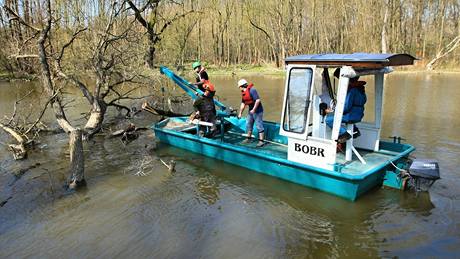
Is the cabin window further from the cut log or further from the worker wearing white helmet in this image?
the cut log

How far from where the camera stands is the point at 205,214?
6.52 m

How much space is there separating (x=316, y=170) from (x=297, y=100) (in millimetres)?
1414

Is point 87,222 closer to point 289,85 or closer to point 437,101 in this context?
point 289,85

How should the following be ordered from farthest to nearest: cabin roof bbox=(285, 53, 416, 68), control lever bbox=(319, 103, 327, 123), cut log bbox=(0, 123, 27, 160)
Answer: cut log bbox=(0, 123, 27, 160) → control lever bbox=(319, 103, 327, 123) → cabin roof bbox=(285, 53, 416, 68)

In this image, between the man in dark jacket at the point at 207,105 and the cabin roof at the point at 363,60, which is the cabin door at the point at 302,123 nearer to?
the cabin roof at the point at 363,60

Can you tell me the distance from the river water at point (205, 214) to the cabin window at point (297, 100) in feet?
4.23

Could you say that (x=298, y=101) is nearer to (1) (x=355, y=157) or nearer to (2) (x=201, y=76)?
(1) (x=355, y=157)

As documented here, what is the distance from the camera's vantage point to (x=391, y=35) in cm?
3225

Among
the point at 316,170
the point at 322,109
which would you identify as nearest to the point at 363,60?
the point at 322,109

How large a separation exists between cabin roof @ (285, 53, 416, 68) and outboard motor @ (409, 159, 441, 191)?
179 centimetres

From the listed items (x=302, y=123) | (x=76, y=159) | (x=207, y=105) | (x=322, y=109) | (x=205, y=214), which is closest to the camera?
(x=205, y=214)

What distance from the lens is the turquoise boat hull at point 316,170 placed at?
6.57m

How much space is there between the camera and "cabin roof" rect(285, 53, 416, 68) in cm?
Result: 603

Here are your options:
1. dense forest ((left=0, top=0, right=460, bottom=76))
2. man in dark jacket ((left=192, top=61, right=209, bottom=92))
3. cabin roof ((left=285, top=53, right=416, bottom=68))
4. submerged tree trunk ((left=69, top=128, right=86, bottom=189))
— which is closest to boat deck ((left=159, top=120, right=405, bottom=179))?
man in dark jacket ((left=192, top=61, right=209, bottom=92))
